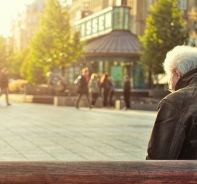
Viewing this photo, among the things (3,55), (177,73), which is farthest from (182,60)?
(3,55)

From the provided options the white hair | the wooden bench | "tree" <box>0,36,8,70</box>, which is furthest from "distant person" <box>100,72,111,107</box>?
"tree" <box>0,36,8,70</box>

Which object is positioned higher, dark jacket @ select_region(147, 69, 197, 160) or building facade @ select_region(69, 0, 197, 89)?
building facade @ select_region(69, 0, 197, 89)

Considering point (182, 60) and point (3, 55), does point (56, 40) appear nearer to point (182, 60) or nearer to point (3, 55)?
point (3, 55)

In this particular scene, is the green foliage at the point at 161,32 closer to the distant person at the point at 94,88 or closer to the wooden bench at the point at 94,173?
the distant person at the point at 94,88

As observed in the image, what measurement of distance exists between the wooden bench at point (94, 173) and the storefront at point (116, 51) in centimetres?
5447

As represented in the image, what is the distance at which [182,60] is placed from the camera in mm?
4176

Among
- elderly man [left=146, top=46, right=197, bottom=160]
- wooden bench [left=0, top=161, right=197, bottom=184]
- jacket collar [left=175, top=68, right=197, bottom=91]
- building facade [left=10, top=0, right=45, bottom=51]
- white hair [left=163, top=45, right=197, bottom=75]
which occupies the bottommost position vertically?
wooden bench [left=0, top=161, right=197, bottom=184]

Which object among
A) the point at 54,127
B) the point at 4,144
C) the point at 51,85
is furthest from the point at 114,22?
the point at 4,144

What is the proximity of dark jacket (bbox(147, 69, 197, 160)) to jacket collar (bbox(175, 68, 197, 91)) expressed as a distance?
0.54 ft

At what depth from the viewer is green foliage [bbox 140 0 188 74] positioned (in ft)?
151

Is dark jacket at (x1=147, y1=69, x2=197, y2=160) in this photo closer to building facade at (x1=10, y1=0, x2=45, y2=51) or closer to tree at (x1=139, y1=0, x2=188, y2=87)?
tree at (x1=139, y1=0, x2=188, y2=87)

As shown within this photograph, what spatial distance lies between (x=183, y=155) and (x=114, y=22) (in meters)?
61.1

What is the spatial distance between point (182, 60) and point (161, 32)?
42.3 m

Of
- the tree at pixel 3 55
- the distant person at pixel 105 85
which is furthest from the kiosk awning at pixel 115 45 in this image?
the distant person at pixel 105 85
